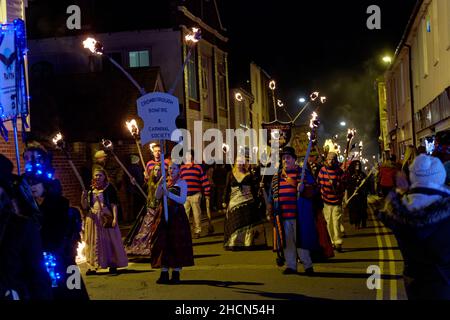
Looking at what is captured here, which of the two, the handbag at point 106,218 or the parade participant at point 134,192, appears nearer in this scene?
the handbag at point 106,218

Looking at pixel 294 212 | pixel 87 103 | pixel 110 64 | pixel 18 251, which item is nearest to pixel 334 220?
pixel 294 212

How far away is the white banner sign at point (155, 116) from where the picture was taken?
987 centimetres

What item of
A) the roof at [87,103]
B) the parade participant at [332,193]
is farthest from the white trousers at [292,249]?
the roof at [87,103]

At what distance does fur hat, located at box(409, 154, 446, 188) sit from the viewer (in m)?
4.79

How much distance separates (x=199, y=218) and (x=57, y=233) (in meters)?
10.3

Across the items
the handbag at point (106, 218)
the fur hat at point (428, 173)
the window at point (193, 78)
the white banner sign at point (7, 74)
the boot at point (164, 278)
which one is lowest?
the boot at point (164, 278)

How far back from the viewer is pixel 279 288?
29.7 ft

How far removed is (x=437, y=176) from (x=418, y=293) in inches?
33.9

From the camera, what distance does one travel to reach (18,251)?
4359 millimetres

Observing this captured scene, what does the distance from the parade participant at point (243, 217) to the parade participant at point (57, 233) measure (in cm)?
750

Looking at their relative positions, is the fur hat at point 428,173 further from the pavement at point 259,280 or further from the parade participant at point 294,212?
the parade participant at point 294,212

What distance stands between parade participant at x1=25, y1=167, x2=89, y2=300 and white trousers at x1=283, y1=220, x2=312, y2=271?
4.63 meters

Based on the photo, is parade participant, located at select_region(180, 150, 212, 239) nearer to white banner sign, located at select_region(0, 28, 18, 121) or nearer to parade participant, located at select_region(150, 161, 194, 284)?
parade participant, located at select_region(150, 161, 194, 284)
